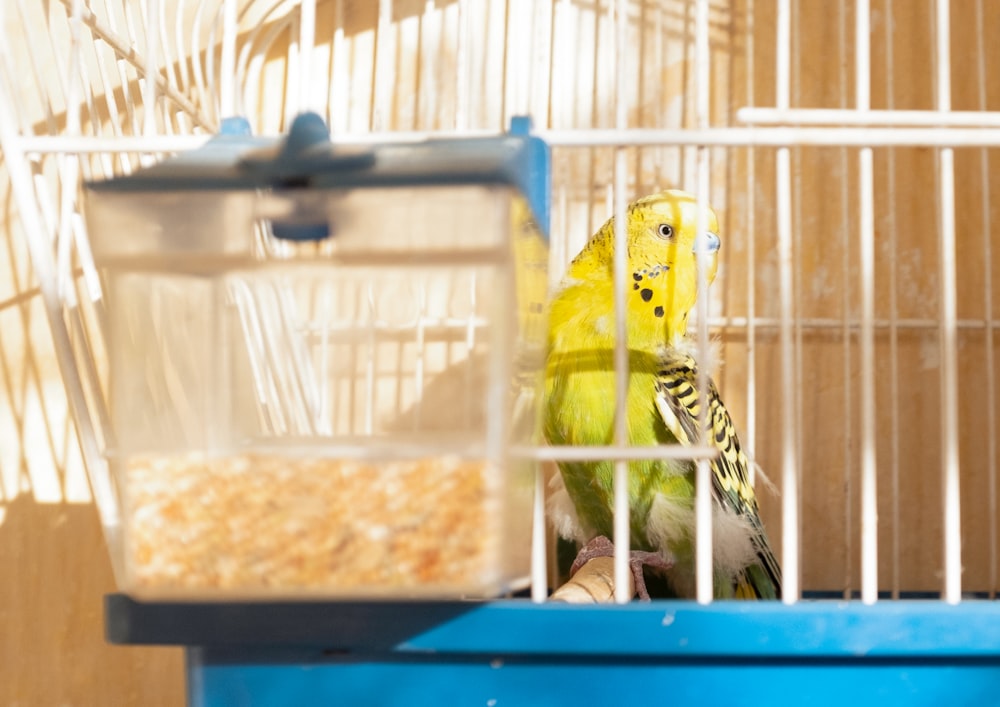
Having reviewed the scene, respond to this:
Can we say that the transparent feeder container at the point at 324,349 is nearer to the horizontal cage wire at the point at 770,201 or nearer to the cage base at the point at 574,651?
the cage base at the point at 574,651

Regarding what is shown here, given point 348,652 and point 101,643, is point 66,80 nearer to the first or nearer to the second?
point 348,652

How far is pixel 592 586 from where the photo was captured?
0.85 metres

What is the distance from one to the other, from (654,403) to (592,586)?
0.27 metres

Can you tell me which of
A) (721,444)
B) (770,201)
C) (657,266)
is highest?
(770,201)

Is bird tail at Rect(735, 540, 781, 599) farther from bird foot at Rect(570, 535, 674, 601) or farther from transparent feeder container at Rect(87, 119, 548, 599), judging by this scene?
transparent feeder container at Rect(87, 119, 548, 599)

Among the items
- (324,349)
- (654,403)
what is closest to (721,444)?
(654,403)

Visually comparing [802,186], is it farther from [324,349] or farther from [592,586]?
[324,349]

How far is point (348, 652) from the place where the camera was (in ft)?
1.93

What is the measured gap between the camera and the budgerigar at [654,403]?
1.04 metres

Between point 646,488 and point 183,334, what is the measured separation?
2.17 feet

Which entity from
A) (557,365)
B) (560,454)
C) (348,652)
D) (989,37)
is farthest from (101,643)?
(989,37)

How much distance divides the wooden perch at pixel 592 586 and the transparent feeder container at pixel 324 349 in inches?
10.4

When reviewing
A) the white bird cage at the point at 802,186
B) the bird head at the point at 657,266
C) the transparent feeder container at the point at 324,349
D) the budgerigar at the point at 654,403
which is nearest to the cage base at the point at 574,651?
the transparent feeder container at the point at 324,349

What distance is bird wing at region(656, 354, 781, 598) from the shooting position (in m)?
1.03
